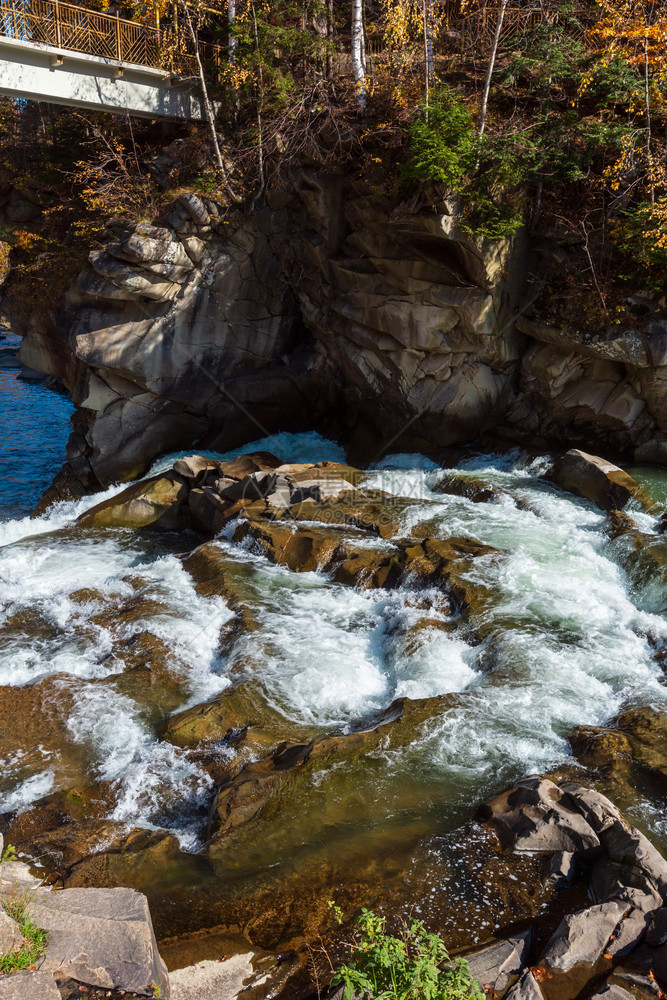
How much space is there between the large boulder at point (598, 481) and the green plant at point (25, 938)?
1250cm

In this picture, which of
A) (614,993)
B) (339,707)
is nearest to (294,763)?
(339,707)

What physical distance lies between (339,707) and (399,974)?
445 cm

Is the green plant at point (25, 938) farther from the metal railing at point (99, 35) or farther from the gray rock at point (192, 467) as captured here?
the metal railing at point (99, 35)

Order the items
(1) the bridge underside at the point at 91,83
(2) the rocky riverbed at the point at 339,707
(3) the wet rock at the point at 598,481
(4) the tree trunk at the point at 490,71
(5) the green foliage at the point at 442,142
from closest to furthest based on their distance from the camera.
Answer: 1. (2) the rocky riverbed at the point at 339,707
2. (3) the wet rock at the point at 598,481
3. (5) the green foliage at the point at 442,142
4. (4) the tree trunk at the point at 490,71
5. (1) the bridge underside at the point at 91,83

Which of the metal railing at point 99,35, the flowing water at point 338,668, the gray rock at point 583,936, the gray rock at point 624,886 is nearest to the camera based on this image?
the gray rock at point 583,936

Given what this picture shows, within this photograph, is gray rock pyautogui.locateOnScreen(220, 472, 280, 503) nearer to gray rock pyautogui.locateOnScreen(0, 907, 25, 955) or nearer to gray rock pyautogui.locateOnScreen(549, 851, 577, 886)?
gray rock pyautogui.locateOnScreen(549, 851, 577, 886)

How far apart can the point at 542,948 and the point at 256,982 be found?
2366mm

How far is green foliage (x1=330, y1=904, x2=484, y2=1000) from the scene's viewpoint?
4.63 m

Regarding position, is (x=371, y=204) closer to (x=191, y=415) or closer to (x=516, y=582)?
(x=191, y=415)

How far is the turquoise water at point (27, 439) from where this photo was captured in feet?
70.6

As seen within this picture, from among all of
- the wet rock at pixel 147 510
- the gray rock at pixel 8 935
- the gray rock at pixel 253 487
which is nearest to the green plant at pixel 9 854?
the gray rock at pixel 8 935

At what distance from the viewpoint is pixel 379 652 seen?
10.4 m

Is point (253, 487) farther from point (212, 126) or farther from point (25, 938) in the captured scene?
point (25, 938)

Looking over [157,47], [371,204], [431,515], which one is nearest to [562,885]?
[431,515]
